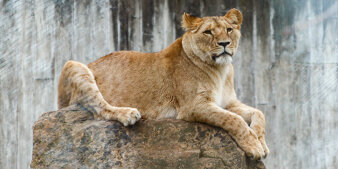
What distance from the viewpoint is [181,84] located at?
5039 millimetres

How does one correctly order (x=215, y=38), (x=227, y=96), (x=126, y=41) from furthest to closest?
1. (x=126, y=41)
2. (x=227, y=96)
3. (x=215, y=38)

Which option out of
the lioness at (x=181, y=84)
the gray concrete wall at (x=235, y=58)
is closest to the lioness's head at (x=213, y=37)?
the lioness at (x=181, y=84)

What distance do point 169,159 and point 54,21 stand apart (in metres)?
3.73

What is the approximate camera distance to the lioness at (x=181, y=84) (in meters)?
4.73

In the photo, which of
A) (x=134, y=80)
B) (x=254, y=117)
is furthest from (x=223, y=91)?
(x=134, y=80)

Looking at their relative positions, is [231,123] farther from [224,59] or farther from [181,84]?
[181,84]

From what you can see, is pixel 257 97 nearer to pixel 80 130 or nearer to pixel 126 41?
pixel 126 41

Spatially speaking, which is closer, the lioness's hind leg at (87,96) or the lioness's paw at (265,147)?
the lioness's paw at (265,147)

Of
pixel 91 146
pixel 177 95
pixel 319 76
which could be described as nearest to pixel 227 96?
pixel 177 95

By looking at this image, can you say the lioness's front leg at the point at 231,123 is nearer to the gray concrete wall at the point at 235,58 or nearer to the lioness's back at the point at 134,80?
the lioness's back at the point at 134,80

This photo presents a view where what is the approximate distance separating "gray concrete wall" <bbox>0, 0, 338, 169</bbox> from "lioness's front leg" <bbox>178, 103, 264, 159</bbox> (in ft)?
8.61

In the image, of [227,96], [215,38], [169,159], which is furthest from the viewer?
[227,96]

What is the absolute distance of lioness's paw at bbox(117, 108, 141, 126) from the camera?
15.4ft

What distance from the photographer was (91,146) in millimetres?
4625
